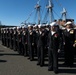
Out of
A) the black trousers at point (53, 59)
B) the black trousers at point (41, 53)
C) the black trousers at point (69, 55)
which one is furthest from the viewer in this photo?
the black trousers at point (69, 55)

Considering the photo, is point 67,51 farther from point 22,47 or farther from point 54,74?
point 22,47

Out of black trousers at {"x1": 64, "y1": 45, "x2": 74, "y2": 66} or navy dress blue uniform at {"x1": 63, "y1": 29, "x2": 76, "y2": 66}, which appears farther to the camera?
black trousers at {"x1": 64, "y1": 45, "x2": 74, "y2": 66}

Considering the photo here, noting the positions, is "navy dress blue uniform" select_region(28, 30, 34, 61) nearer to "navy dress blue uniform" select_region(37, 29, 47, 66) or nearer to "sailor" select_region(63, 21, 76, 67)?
"navy dress blue uniform" select_region(37, 29, 47, 66)

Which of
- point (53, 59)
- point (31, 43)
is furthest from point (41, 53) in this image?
point (31, 43)

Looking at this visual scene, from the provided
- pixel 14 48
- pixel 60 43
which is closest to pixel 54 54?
pixel 60 43

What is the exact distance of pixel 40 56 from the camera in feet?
40.2

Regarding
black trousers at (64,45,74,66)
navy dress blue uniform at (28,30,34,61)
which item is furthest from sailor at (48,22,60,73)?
navy dress blue uniform at (28,30,34,61)

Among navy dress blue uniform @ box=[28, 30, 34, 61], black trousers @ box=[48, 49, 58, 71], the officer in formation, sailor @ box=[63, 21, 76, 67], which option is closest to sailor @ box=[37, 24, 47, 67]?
the officer in formation

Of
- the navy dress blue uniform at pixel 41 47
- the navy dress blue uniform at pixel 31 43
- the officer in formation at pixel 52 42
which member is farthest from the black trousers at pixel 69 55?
the navy dress blue uniform at pixel 31 43

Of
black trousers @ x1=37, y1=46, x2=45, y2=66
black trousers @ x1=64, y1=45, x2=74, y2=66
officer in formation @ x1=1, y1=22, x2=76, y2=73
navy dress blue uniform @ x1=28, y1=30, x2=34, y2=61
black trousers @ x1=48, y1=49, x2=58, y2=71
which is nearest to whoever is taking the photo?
black trousers @ x1=48, y1=49, x2=58, y2=71

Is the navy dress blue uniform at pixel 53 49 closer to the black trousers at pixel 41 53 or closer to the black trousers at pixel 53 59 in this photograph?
the black trousers at pixel 53 59

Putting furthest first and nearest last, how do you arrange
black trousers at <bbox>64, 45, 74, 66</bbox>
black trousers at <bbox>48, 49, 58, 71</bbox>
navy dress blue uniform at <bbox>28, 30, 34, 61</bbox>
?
navy dress blue uniform at <bbox>28, 30, 34, 61</bbox> → black trousers at <bbox>64, 45, 74, 66</bbox> → black trousers at <bbox>48, 49, 58, 71</bbox>

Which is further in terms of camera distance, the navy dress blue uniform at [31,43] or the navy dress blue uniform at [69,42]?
the navy dress blue uniform at [31,43]

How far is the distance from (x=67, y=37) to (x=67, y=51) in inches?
25.3
